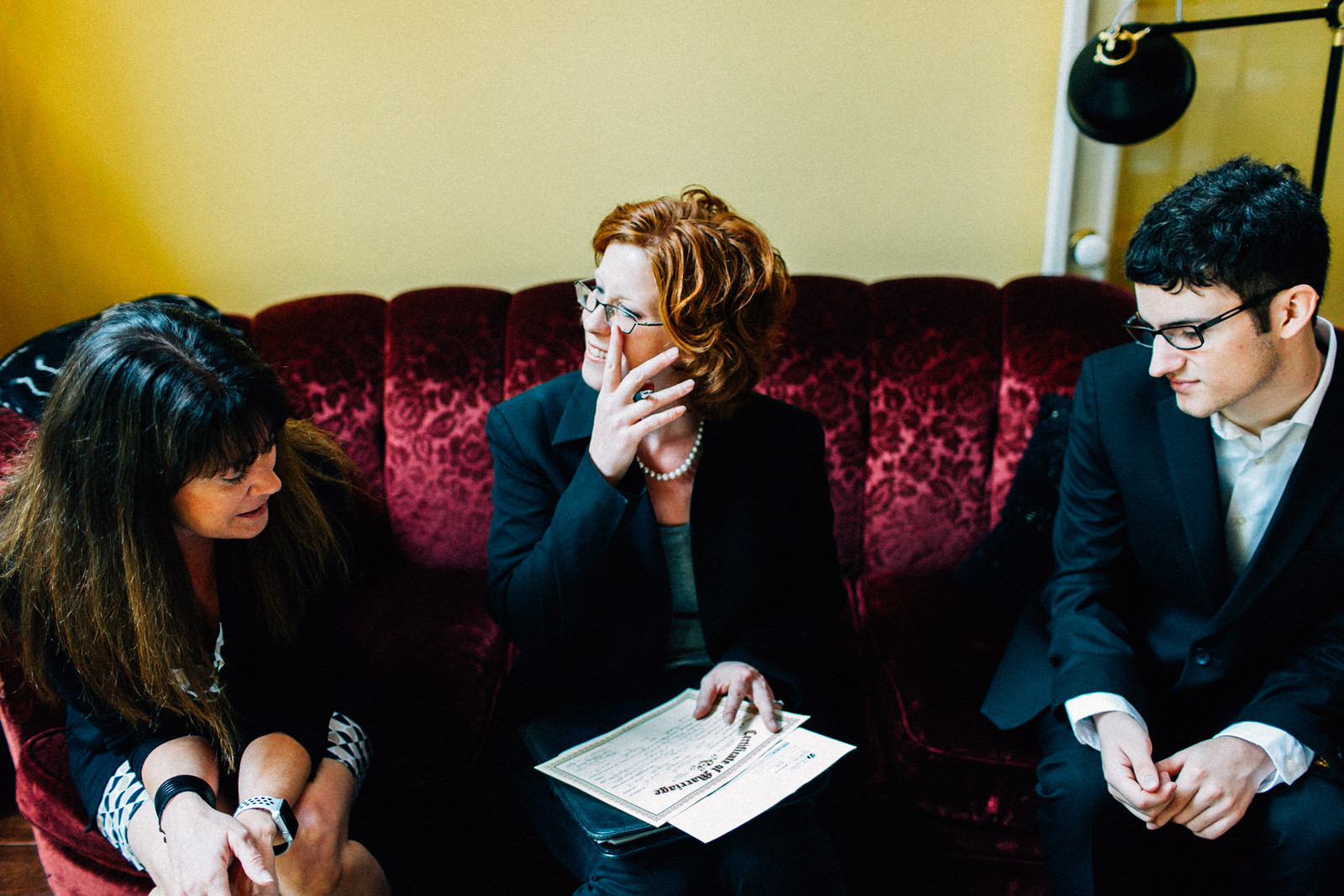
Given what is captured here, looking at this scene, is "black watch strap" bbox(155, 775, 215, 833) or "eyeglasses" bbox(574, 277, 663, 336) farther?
"eyeglasses" bbox(574, 277, 663, 336)

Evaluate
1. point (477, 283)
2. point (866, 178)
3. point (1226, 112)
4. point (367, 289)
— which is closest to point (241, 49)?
point (367, 289)

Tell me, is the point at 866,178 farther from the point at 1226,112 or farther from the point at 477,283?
the point at 477,283

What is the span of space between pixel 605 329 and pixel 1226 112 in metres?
1.81

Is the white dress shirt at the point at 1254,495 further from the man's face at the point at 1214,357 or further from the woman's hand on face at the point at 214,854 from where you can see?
the woman's hand on face at the point at 214,854

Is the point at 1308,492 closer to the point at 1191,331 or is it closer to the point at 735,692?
the point at 1191,331

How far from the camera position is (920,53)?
226 centimetres

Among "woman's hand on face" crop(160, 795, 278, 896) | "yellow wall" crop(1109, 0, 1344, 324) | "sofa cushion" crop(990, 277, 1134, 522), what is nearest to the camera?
"woman's hand on face" crop(160, 795, 278, 896)

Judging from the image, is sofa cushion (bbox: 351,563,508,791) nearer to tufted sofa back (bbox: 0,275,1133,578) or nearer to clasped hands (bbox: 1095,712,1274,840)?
tufted sofa back (bbox: 0,275,1133,578)

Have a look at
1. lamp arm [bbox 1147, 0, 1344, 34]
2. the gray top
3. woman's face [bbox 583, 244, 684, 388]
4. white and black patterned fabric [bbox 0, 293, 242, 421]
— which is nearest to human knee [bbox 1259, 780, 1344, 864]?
the gray top

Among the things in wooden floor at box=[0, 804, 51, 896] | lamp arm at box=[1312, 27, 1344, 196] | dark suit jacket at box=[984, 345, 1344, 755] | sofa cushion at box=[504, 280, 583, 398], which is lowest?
wooden floor at box=[0, 804, 51, 896]

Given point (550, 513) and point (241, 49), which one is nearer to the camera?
point (550, 513)

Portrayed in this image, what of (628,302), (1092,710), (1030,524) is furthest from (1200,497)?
(628,302)

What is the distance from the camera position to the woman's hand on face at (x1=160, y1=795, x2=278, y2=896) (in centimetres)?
109

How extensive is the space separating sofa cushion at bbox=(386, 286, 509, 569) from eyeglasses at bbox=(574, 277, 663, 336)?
675mm
